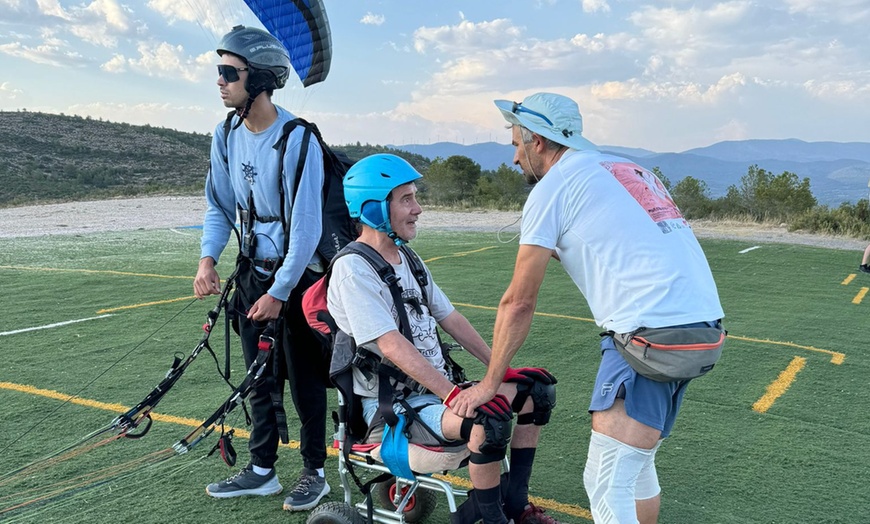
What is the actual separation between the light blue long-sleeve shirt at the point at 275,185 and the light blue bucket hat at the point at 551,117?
1.12 metres

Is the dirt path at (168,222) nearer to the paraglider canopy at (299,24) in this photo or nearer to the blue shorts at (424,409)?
the paraglider canopy at (299,24)

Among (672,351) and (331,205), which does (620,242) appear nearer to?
(672,351)

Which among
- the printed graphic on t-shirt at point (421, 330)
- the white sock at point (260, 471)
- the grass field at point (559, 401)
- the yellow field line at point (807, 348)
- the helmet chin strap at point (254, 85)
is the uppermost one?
the helmet chin strap at point (254, 85)

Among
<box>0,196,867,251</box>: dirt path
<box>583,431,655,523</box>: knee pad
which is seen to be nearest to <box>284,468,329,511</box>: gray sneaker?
<box>583,431,655,523</box>: knee pad

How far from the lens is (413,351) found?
2.72 meters

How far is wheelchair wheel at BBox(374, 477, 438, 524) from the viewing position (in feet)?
11.2

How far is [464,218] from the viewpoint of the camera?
1123 inches

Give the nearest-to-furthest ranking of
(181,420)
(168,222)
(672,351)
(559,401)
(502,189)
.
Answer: (672,351), (181,420), (559,401), (168,222), (502,189)

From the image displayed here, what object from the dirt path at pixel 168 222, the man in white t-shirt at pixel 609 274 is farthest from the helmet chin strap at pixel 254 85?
the dirt path at pixel 168 222

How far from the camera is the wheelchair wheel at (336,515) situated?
3000mm

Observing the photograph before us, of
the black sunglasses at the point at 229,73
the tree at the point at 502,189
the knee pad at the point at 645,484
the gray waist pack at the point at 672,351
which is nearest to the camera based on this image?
the gray waist pack at the point at 672,351

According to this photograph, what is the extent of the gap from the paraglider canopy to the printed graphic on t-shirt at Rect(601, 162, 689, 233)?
29.2 ft

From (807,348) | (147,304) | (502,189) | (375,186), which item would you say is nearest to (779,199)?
(502,189)

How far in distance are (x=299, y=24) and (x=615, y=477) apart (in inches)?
384
